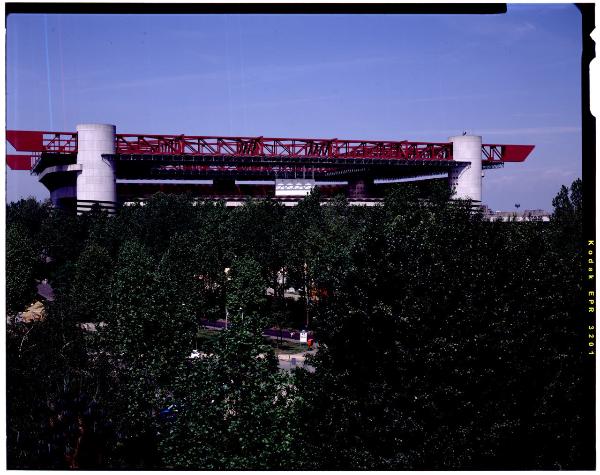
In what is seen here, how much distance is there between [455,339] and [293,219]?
155ft

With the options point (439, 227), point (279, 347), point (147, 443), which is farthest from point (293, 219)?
point (147, 443)

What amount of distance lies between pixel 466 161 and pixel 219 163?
4372 cm

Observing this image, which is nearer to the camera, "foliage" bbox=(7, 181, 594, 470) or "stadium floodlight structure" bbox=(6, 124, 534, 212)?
"foliage" bbox=(7, 181, 594, 470)

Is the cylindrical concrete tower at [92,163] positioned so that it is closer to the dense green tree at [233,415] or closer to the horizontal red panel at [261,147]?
the horizontal red panel at [261,147]

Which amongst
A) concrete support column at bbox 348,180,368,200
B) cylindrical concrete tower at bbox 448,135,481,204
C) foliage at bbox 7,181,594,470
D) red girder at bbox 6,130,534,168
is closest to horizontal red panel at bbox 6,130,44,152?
red girder at bbox 6,130,534,168

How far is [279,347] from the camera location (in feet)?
166

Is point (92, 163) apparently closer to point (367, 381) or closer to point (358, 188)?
point (358, 188)

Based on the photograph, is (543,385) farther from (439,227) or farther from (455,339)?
(439,227)

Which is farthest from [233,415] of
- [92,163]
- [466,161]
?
[466,161]

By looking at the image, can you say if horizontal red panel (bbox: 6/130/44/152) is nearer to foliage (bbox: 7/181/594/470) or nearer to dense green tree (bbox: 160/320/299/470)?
foliage (bbox: 7/181/594/470)

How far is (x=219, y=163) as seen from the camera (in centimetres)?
9706

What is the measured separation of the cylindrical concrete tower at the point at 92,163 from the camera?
8956cm

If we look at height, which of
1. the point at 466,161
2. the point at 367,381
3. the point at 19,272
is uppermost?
the point at 466,161

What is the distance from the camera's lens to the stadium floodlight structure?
295 feet
